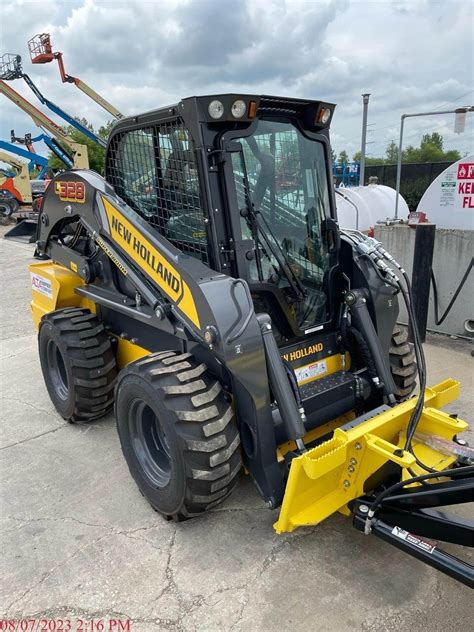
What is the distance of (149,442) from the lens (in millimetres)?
3178

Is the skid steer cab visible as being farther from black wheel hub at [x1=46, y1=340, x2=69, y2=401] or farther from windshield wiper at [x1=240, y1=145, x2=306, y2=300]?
black wheel hub at [x1=46, y1=340, x2=69, y2=401]

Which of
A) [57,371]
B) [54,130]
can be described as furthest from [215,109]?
[54,130]

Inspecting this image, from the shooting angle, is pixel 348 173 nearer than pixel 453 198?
No

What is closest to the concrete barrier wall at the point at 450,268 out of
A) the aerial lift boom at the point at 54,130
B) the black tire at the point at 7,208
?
the aerial lift boom at the point at 54,130

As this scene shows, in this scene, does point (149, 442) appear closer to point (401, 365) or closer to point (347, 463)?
point (347, 463)

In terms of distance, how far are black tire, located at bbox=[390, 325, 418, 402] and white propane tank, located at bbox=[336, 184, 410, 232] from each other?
15.9 ft

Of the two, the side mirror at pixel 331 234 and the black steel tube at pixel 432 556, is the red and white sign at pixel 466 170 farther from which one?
the black steel tube at pixel 432 556

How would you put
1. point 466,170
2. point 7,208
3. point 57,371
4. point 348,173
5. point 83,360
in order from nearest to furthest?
point 83,360 → point 57,371 → point 466,170 → point 7,208 → point 348,173

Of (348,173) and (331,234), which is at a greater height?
(331,234)

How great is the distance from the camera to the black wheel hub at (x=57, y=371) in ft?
14.0

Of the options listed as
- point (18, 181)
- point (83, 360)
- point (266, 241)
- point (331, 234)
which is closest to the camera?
point (266, 241)

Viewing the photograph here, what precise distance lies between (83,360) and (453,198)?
17.4 ft

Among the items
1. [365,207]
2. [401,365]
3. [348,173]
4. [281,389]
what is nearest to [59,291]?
[281,389]

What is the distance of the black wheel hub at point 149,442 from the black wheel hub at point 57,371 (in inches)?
52.8
